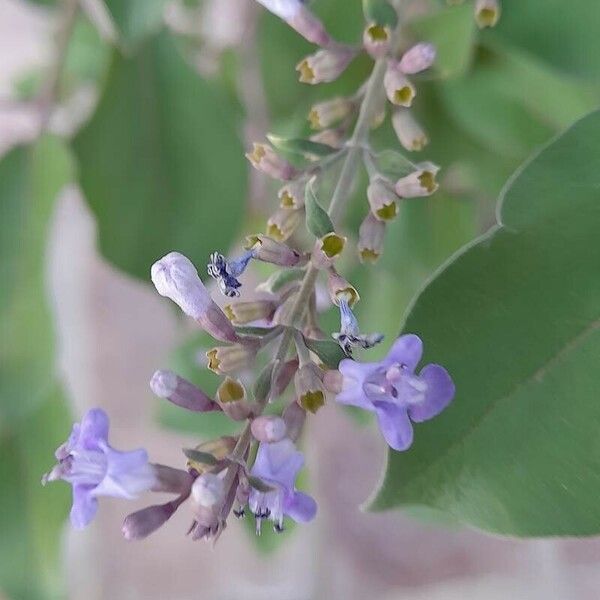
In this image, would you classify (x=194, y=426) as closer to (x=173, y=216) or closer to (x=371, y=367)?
(x=173, y=216)

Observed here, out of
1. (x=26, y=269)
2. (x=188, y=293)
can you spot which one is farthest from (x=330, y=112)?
(x=26, y=269)

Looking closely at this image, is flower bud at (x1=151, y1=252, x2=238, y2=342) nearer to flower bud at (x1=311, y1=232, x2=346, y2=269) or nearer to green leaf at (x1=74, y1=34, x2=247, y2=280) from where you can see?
flower bud at (x1=311, y1=232, x2=346, y2=269)

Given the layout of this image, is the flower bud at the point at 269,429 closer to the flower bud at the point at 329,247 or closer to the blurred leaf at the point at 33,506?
the flower bud at the point at 329,247

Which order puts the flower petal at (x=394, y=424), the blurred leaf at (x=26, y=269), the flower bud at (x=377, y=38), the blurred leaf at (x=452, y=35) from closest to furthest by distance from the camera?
the flower petal at (x=394, y=424)
the flower bud at (x=377, y=38)
the blurred leaf at (x=452, y=35)
the blurred leaf at (x=26, y=269)

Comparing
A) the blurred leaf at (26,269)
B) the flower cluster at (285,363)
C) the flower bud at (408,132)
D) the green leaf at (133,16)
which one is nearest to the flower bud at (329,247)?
the flower cluster at (285,363)

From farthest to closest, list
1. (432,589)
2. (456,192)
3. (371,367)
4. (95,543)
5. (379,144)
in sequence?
(95,543)
(432,589)
(456,192)
(379,144)
(371,367)

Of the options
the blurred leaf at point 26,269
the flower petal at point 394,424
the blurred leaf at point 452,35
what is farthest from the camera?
the blurred leaf at point 26,269

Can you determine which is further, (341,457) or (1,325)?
(341,457)

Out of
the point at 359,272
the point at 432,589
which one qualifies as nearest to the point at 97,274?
the point at 432,589
